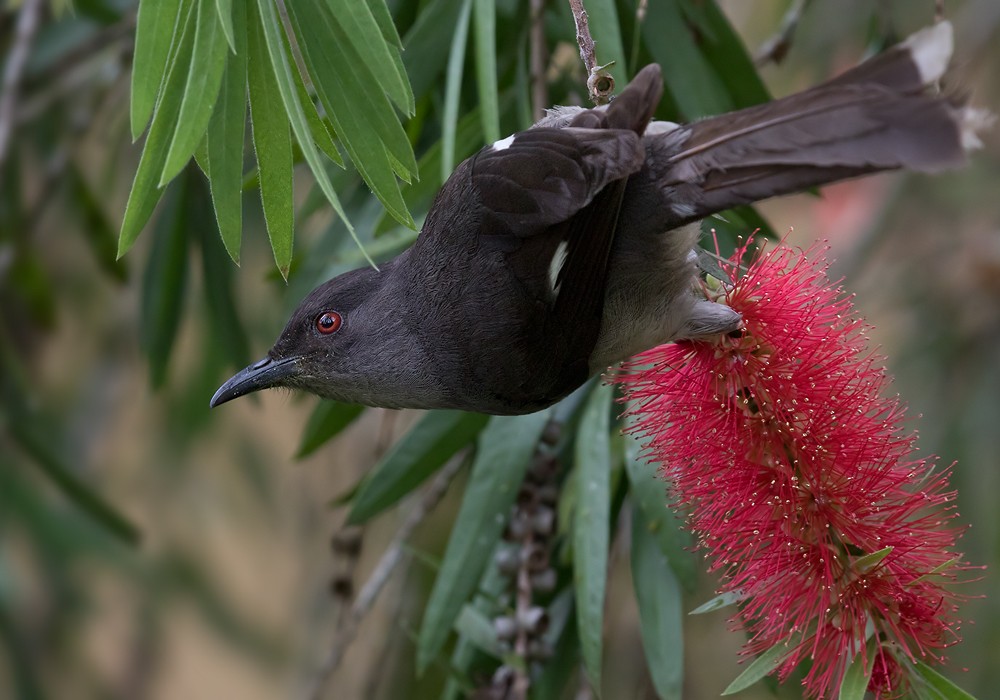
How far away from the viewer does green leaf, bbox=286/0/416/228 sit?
5.65ft

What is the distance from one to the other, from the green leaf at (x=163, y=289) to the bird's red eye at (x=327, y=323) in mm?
975

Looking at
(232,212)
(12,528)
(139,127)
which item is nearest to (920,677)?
(232,212)

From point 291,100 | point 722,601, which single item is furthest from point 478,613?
point 291,100

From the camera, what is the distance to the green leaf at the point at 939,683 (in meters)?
1.81

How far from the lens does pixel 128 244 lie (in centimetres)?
166

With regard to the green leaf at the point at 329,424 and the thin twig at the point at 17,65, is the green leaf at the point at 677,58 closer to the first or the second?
the green leaf at the point at 329,424

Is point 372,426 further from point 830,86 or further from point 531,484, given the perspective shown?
point 830,86

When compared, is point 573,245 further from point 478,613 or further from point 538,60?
point 478,613

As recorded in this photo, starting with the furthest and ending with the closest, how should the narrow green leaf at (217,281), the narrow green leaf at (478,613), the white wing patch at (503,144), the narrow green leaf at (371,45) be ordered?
the narrow green leaf at (217,281)
the narrow green leaf at (478,613)
the white wing patch at (503,144)
the narrow green leaf at (371,45)


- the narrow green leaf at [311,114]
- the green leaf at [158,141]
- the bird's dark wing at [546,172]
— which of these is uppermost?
the green leaf at [158,141]

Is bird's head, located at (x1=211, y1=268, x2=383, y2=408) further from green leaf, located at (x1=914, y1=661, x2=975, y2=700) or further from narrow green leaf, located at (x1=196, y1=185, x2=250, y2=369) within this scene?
green leaf, located at (x1=914, y1=661, x2=975, y2=700)

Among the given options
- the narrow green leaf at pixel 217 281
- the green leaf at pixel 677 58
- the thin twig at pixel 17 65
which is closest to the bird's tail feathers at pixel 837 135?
the green leaf at pixel 677 58


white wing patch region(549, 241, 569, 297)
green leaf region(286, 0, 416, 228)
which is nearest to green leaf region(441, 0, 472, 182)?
white wing patch region(549, 241, 569, 297)

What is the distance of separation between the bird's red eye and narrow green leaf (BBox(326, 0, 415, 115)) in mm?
815
